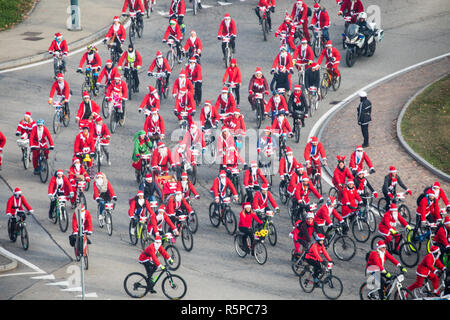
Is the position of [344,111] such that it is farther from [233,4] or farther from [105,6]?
[105,6]

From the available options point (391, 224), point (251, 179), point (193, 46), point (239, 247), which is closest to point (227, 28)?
point (193, 46)

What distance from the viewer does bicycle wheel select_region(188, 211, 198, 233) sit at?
27570 millimetres

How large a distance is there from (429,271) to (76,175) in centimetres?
1095

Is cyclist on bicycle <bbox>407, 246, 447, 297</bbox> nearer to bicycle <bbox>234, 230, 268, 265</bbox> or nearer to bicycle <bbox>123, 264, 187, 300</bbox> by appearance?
bicycle <bbox>234, 230, 268, 265</bbox>

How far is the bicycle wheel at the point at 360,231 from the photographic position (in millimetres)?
27219

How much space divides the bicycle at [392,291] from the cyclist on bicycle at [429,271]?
1.25ft

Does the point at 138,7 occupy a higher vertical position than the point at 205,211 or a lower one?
higher

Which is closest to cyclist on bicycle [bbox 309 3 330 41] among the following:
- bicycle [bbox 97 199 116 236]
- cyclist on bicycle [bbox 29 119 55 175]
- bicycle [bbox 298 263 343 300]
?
cyclist on bicycle [bbox 29 119 55 175]

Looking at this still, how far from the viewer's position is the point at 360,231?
27.6 m

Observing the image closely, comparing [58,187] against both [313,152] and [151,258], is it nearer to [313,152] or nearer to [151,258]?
[151,258]

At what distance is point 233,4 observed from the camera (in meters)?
46.2

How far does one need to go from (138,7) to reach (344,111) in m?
10.5

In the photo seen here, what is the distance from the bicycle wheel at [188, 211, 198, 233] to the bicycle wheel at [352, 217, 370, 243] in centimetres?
444
